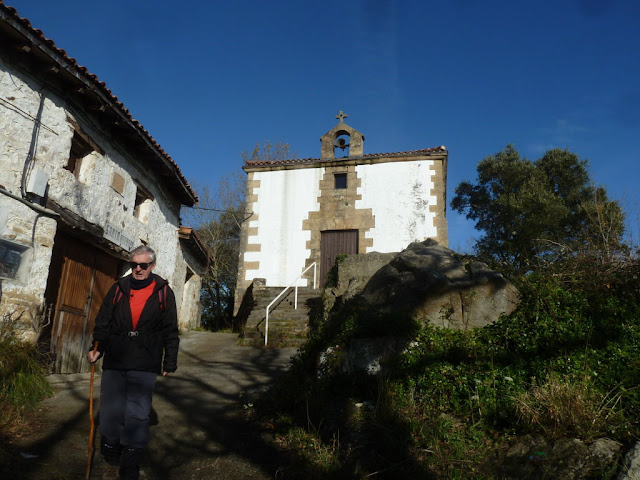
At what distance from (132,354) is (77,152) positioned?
6.02 meters

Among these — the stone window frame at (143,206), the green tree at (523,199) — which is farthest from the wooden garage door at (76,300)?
the green tree at (523,199)

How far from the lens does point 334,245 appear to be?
13.8 meters

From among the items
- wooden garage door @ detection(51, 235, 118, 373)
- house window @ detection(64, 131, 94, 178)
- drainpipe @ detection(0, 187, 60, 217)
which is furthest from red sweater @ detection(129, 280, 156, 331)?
house window @ detection(64, 131, 94, 178)

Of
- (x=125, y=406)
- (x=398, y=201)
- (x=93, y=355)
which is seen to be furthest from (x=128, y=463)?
(x=398, y=201)

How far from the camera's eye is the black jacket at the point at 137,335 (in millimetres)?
3514

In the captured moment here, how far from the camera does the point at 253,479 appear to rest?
3.84 metres

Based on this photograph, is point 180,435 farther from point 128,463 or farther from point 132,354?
point 132,354

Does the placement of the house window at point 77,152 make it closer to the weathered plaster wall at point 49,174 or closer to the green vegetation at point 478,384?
the weathered plaster wall at point 49,174

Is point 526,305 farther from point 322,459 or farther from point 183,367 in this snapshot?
point 183,367

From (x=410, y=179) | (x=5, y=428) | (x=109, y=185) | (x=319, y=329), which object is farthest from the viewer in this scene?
(x=410, y=179)

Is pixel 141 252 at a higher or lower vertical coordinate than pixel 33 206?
lower

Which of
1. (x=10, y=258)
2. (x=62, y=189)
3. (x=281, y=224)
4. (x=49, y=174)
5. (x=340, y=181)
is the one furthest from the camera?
(x=340, y=181)

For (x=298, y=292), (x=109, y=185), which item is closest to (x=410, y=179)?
(x=298, y=292)

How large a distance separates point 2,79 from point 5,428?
470 cm
